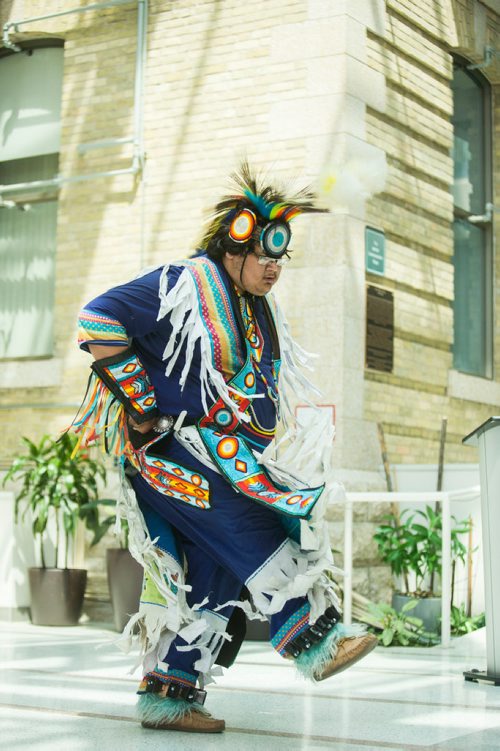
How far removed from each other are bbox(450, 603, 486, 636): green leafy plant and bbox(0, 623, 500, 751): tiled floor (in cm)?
121

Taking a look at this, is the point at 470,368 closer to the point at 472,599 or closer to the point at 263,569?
the point at 472,599

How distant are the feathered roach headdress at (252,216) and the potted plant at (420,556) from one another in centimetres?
416

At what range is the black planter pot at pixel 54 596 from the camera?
8.12m

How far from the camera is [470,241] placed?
1055cm

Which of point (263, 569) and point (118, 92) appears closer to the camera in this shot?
point (263, 569)

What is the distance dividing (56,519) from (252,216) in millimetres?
4932

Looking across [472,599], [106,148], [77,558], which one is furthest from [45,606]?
[106,148]

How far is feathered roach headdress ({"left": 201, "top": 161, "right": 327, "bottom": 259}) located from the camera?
361cm

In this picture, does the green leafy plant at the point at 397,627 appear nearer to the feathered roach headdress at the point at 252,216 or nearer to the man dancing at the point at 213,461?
the man dancing at the point at 213,461

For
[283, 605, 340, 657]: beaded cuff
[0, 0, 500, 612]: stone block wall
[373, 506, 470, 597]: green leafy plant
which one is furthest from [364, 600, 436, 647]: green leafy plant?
[283, 605, 340, 657]: beaded cuff

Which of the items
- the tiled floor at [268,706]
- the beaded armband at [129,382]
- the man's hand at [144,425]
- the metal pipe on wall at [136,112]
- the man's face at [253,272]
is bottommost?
the tiled floor at [268,706]

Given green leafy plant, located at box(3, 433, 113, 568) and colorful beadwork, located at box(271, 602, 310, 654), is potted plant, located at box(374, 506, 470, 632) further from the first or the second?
colorful beadwork, located at box(271, 602, 310, 654)

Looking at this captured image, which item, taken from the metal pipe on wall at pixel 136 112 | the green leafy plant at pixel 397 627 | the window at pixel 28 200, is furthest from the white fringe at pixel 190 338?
the window at pixel 28 200

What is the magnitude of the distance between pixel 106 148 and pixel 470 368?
12.2ft
